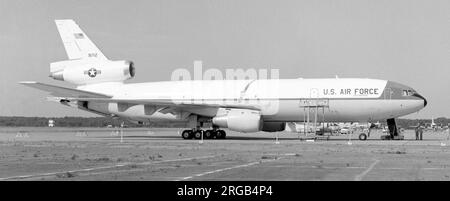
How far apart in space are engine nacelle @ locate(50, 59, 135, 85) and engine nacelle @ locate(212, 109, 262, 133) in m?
8.95

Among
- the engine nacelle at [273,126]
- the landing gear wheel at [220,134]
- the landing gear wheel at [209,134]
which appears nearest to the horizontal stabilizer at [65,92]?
the landing gear wheel at [209,134]

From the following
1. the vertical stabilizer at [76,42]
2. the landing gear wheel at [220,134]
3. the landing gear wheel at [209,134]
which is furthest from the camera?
the vertical stabilizer at [76,42]

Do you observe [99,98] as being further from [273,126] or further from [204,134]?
[273,126]

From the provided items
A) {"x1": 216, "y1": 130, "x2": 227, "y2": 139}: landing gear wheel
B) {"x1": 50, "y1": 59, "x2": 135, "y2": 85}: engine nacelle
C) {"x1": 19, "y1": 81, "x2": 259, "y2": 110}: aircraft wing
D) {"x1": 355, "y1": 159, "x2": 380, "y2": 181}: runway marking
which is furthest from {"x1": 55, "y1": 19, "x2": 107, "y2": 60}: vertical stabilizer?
{"x1": 355, "y1": 159, "x2": 380, "y2": 181}: runway marking

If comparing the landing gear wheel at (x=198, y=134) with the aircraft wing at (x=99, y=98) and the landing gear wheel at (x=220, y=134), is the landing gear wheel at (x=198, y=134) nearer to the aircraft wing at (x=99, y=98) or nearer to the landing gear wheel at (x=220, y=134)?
the landing gear wheel at (x=220, y=134)

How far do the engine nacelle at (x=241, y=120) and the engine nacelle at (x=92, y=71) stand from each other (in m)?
8.95

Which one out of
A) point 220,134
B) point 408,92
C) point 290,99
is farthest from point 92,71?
point 408,92

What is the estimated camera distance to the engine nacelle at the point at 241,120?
4203cm

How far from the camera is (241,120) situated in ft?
138

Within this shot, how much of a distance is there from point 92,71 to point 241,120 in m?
13.0

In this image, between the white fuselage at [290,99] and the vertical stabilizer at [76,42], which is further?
the vertical stabilizer at [76,42]
